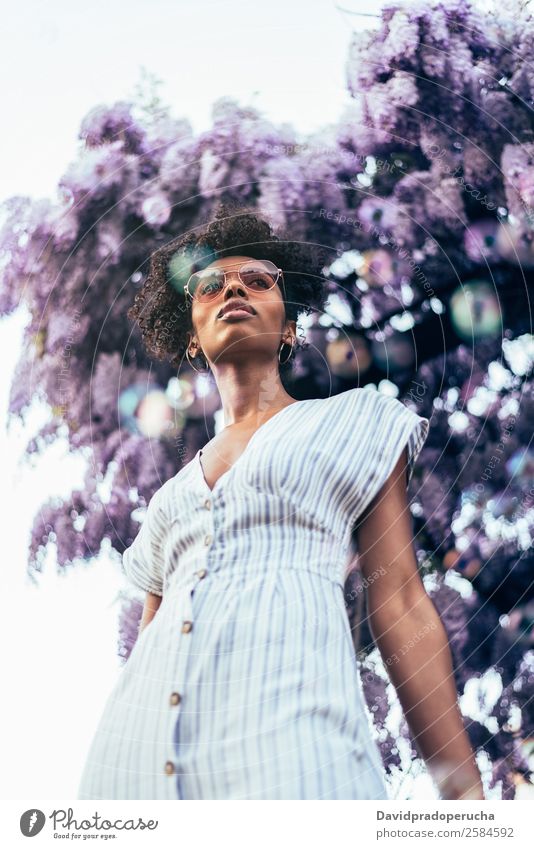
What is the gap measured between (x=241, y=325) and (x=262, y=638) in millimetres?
406

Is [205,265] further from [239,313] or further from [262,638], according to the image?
[262,638]

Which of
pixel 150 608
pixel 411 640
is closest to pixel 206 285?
pixel 150 608

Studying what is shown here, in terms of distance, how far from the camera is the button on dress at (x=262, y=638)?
93 cm

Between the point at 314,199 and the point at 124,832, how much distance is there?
0.91 metres

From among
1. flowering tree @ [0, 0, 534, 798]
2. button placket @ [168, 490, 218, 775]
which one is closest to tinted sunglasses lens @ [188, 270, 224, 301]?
flowering tree @ [0, 0, 534, 798]

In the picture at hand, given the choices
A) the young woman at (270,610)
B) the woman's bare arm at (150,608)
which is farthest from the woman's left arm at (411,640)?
the woman's bare arm at (150,608)

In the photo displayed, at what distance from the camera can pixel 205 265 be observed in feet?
4.30

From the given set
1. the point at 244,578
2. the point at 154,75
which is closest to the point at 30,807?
the point at 244,578

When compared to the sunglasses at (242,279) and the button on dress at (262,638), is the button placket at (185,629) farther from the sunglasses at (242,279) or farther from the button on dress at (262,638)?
the sunglasses at (242,279)

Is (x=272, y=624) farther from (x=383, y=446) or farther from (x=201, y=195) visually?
(x=201, y=195)

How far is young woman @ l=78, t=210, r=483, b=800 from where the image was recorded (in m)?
0.94

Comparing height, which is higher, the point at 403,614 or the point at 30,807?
the point at 403,614

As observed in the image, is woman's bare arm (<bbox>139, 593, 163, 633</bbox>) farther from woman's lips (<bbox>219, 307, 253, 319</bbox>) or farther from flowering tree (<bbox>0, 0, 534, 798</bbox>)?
woman's lips (<bbox>219, 307, 253, 319</bbox>)

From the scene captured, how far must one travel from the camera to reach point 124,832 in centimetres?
105
